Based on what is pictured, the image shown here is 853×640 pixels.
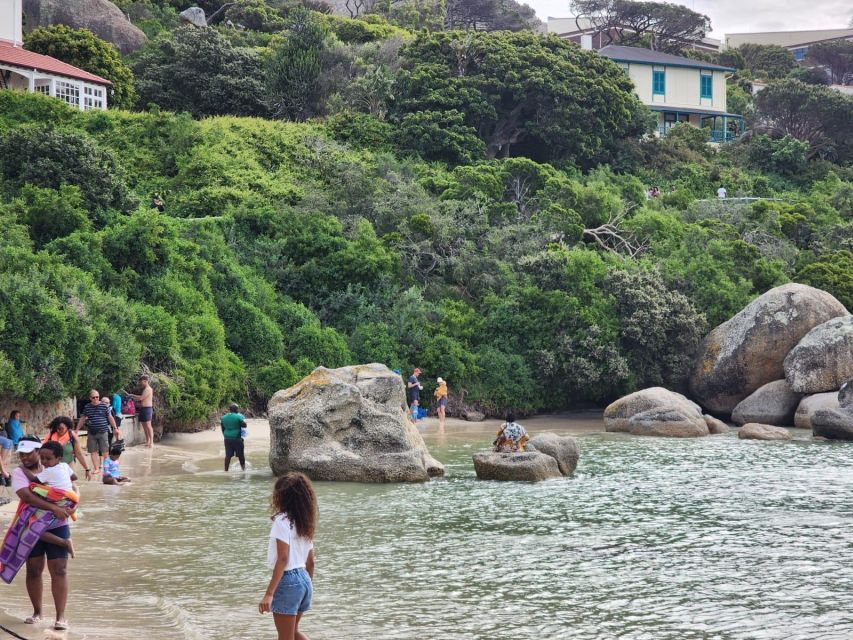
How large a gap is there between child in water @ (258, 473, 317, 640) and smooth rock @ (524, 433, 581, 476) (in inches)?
601

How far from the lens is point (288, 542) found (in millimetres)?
9148

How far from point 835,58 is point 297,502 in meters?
105

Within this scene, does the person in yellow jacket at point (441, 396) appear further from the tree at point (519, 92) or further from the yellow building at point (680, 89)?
the yellow building at point (680, 89)

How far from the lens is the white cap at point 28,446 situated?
11117mm

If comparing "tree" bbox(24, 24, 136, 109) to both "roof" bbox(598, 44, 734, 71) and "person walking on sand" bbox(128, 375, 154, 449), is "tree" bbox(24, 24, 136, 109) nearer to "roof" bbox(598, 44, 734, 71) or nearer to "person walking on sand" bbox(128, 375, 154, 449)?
"person walking on sand" bbox(128, 375, 154, 449)

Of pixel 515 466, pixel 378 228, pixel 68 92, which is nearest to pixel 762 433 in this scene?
pixel 515 466

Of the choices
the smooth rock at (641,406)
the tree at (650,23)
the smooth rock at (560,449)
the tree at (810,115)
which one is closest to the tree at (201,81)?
the smooth rock at (641,406)

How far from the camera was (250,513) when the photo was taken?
18.9m

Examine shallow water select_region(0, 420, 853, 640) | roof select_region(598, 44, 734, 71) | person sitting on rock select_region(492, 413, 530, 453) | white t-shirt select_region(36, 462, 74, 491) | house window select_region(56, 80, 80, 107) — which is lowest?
shallow water select_region(0, 420, 853, 640)

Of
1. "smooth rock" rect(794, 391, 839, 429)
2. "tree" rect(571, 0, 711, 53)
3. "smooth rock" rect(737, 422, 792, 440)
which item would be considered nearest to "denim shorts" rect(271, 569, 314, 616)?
"smooth rock" rect(737, 422, 792, 440)

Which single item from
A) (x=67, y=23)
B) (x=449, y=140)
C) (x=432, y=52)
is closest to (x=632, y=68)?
(x=432, y=52)

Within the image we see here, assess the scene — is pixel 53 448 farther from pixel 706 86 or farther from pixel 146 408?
pixel 706 86

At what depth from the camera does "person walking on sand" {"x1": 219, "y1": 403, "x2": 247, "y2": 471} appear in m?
23.1

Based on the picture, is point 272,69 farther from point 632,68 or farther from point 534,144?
point 632,68
